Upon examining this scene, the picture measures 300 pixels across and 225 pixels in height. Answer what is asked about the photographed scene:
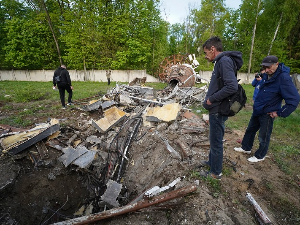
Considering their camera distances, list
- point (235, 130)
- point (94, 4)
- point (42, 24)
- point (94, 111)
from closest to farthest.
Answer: point (235, 130) → point (94, 111) → point (94, 4) → point (42, 24)

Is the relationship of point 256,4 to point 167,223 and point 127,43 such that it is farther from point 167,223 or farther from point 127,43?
point 167,223

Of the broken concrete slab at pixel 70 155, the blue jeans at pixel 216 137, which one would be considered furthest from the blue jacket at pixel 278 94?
the broken concrete slab at pixel 70 155

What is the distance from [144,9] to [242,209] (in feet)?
69.5

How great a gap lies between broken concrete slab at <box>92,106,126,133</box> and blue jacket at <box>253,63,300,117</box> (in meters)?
3.93

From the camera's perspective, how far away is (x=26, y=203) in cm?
287

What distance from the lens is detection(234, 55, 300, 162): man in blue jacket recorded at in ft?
8.85

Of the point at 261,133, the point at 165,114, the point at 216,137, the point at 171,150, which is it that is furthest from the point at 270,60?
the point at 165,114

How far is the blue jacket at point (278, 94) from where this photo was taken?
2.69 metres

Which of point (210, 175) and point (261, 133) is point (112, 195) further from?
point (261, 133)

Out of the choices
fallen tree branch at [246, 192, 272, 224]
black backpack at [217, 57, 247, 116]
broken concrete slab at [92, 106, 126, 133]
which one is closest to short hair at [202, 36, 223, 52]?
Result: black backpack at [217, 57, 247, 116]

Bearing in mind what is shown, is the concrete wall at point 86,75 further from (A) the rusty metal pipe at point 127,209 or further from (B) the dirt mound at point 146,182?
(A) the rusty metal pipe at point 127,209

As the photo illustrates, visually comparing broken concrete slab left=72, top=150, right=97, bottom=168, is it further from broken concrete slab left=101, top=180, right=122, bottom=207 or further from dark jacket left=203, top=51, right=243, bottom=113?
dark jacket left=203, top=51, right=243, bottom=113

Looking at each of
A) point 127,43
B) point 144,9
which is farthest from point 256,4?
point 127,43

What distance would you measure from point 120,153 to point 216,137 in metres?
2.42
